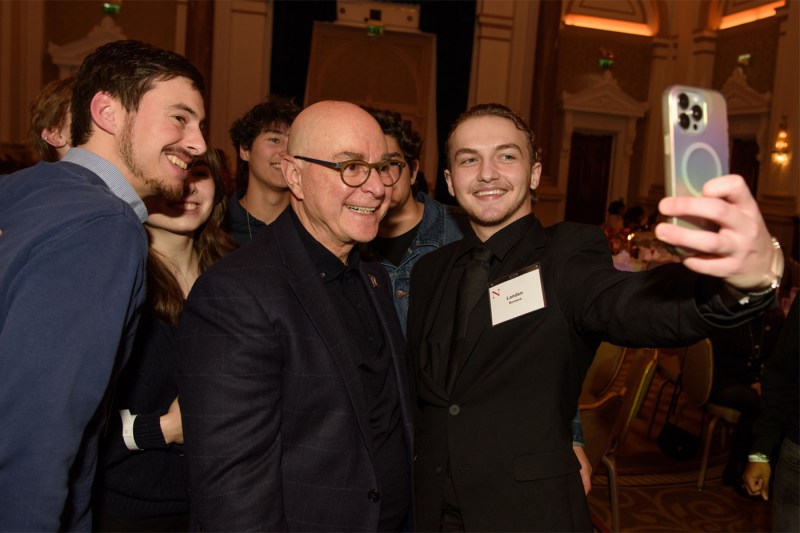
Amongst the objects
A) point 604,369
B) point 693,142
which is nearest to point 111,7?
point 604,369

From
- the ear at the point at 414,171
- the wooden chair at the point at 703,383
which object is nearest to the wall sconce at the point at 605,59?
the wooden chair at the point at 703,383

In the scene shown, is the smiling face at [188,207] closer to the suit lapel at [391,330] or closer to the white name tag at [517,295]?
the suit lapel at [391,330]

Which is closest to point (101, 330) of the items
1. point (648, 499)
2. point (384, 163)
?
point (384, 163)

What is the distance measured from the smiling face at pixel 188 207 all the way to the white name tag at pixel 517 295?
1.02 metres

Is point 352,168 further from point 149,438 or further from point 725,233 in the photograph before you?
point 725,233

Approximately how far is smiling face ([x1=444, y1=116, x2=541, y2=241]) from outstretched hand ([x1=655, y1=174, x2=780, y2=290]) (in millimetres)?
933

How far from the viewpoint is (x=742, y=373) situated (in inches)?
162

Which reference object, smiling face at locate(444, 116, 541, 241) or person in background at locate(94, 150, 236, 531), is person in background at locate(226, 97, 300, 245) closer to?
person in background at locate(94, 150, 236, 531)

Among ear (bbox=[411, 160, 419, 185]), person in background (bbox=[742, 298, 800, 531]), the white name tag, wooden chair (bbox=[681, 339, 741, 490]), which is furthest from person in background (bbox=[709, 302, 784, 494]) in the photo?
the white name tag

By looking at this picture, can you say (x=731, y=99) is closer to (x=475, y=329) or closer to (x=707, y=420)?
(x=707, y=420)

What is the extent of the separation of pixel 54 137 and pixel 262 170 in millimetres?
1281

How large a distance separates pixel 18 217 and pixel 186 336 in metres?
0.43

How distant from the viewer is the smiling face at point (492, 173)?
1819mm

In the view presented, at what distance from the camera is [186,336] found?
4.81ft
